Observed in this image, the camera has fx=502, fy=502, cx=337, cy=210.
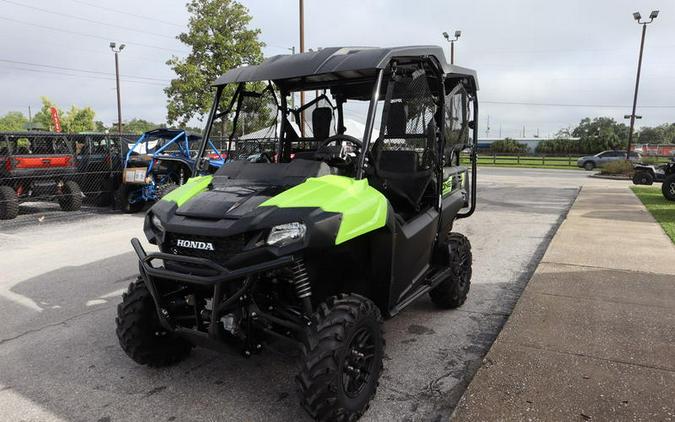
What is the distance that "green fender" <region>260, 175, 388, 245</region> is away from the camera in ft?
9.27

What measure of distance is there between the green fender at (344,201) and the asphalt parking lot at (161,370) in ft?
3.03

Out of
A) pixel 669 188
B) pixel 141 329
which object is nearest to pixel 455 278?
pixel 141 329

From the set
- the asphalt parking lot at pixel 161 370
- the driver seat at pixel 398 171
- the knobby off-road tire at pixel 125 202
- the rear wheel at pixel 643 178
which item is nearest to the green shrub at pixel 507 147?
the rear wheel at pixel 643 178

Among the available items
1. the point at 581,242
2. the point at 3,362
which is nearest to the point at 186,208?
the point at 3,362

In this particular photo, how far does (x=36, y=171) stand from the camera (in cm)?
1091

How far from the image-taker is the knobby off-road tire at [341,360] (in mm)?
2641

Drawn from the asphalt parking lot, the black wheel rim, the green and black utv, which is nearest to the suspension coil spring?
the green and black utv

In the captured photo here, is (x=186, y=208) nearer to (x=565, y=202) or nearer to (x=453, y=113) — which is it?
(x=453, y=113)

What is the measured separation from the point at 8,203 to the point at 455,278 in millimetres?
9675

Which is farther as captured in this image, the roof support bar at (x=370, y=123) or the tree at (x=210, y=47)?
the tree at (x=210, y=47)

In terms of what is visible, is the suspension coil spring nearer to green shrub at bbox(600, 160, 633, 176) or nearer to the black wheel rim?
the black wheel rim

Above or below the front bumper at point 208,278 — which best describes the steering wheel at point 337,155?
above

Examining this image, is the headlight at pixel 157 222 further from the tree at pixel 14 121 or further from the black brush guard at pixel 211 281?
the tree at pixel 14 121

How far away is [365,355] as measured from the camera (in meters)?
2.99
